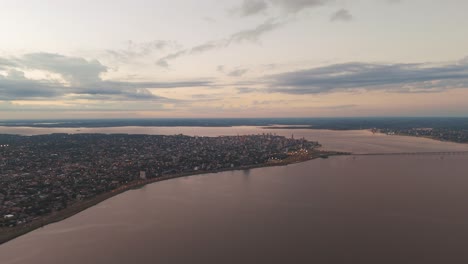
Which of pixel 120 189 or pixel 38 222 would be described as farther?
pixel 120 189

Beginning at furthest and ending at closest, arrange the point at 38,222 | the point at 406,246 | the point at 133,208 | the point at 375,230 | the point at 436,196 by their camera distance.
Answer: the point at 436,196 < the point at 133,208 < the point at 38,222 < the point at 375,230 < the point at 406,246

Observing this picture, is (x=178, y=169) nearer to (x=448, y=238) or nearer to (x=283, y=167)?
(x=283, y=167)

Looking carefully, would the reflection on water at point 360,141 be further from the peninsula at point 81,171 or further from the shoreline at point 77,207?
the shoreline at point 77,207

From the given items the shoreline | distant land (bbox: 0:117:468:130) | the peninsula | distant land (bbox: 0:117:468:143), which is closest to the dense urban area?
the peninsula

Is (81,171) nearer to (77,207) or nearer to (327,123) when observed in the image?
(77,207)

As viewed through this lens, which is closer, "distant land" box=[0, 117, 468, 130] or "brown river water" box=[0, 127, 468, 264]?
"brown river water" box=[0, 127, 468, 264]

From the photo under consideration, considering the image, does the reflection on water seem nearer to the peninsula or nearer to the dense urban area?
the peninsula

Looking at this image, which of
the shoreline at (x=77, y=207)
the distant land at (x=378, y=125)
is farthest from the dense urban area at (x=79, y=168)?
the distant land at (x=378, y=125)

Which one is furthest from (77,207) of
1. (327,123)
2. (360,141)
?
(327,123)

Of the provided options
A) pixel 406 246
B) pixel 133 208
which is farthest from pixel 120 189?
pixel 406 246
